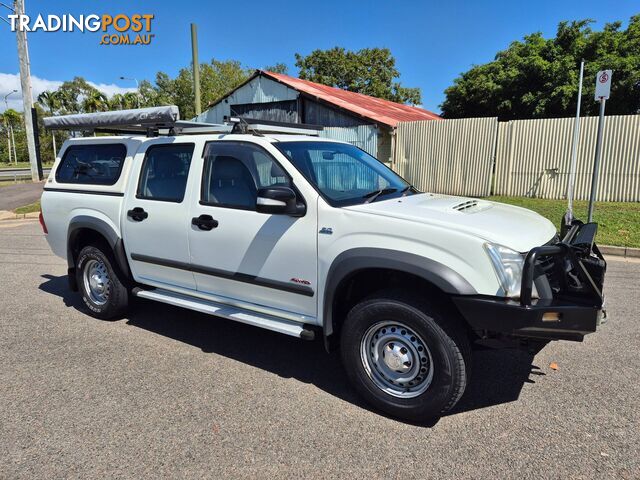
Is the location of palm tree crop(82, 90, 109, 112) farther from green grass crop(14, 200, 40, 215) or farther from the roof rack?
the roof rack

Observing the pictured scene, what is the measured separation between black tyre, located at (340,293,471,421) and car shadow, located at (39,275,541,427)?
217 millimetres

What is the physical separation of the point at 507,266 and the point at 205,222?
2.45m

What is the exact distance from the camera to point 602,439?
114 inches

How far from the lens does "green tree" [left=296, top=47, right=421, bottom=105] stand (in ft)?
138

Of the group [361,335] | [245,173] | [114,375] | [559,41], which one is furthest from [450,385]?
[559,41]

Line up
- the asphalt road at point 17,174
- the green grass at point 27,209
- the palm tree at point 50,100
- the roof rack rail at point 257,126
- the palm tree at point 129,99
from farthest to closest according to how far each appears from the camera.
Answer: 1. the palm tree at point 50,100
2. the palm tree at point 129,99
3. the asphalt road at point 17,174
4. the green grass at point 27,209
5. the roof rack rail at point 257,126

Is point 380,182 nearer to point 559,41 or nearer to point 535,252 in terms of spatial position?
point 535,252

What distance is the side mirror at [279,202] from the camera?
3.29 meters

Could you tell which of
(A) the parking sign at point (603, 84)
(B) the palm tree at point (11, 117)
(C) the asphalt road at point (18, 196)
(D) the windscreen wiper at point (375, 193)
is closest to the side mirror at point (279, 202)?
(D) the windscreen wiper at point (375, 193)

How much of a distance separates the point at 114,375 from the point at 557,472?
3.32m

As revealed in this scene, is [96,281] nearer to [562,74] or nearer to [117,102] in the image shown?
[562,74]

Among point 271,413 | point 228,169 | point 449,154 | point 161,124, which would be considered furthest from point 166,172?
point 449,154

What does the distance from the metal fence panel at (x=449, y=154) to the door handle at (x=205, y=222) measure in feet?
37.4

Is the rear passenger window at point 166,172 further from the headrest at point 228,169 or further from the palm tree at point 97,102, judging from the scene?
the palm tree at point 97,102
